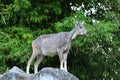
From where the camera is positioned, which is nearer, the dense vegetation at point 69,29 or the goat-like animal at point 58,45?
the goat-like animal at point 58,45

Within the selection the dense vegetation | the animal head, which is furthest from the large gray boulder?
the dense vegetation

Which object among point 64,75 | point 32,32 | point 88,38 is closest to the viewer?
point 64,75

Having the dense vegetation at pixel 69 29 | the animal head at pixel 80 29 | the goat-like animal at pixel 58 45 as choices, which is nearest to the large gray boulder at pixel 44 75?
the goat-like animal at pixel 58 45

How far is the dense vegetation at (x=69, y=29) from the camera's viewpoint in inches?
425

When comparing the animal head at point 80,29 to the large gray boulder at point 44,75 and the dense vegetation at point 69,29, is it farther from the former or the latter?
the dense vegetation at point 69,29

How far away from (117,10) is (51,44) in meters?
4.46

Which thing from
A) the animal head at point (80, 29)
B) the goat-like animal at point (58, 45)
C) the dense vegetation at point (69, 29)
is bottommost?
the dense vegetation at point (69, 29)

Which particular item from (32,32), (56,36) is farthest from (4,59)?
(56,36)

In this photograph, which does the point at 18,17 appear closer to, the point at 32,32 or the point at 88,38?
the point at 32,32

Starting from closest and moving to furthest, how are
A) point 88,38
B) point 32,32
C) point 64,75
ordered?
point 64,75 < point 88,38 < point 32,32

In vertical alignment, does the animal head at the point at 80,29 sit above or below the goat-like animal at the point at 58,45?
above

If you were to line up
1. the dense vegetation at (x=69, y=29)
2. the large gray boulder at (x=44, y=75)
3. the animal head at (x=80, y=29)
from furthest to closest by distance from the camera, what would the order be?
1. the dense vegetation at (x=69, y=29)
2. the animal head at (x=80, y=29)
3. the large gray boulder at (x=44, y=75)

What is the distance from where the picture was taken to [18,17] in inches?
473

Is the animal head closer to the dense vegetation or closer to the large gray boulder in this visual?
the large gray boulder
